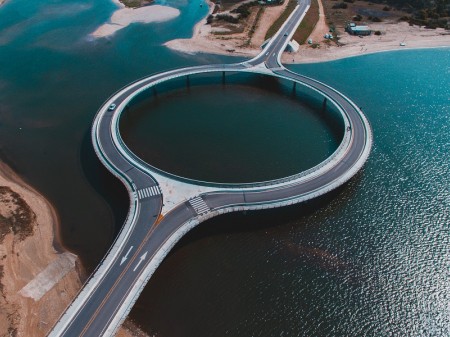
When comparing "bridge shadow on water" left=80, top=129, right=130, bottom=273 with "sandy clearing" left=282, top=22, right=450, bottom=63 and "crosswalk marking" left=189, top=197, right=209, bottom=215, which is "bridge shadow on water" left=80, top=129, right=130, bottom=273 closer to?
"crosswalk marking" left=189, top=197, right=209, bottom=215

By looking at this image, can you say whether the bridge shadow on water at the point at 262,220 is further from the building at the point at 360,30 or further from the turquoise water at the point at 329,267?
the building at the point at 360,30

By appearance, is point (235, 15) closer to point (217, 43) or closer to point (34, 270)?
A: point (217, 43)

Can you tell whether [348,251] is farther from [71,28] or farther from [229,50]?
[71,28]

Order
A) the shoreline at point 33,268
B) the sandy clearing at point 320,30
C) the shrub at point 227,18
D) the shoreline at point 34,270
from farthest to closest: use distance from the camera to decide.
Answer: the shrub at point 227,18 → the sandy clearing at point 320,30 → the shoreline at point 33,268 → the shoreline at point 34,270

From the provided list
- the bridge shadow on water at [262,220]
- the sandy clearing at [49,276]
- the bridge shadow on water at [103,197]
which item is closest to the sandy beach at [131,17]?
the bridge shadow on water at [103,197]

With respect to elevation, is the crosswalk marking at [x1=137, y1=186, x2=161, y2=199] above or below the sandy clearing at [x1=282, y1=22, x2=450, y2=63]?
below

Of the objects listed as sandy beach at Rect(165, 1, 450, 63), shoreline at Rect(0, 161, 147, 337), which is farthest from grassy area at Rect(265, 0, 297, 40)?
shoreline at Rect(0, 161, 147, 337)
